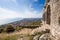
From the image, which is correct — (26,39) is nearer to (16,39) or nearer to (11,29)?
(16,39)

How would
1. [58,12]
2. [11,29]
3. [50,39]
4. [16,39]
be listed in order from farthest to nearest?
[11,29]
[16,39]
[50,39]
[58,12]

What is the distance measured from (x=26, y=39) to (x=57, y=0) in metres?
4.45

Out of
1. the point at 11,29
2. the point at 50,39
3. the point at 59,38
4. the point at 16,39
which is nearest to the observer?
the point at 59,38

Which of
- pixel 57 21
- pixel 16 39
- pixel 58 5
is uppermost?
pixel 58 5

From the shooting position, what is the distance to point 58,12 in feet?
22.3

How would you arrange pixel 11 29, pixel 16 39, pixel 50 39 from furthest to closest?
pixel 11 29, pixel 16 39, pixel 50 39

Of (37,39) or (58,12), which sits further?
(37,39)

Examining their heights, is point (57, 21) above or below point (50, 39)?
above

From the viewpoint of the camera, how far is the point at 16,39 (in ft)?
34.1

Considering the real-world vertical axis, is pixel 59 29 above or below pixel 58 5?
below

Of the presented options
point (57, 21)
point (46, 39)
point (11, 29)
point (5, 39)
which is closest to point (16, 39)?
point (5, 39)

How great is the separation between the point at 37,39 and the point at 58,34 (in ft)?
8.54

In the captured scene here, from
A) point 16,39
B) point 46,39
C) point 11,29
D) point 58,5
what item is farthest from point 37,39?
point 11,29

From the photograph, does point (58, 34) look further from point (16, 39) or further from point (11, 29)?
point (11, 29)
